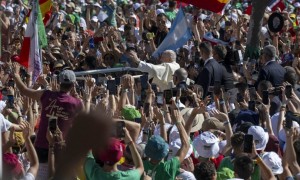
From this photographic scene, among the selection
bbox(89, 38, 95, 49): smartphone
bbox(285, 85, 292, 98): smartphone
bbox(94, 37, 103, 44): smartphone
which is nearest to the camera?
bbox(285, 85, 292, 98): smartphone

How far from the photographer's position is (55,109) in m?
6.57

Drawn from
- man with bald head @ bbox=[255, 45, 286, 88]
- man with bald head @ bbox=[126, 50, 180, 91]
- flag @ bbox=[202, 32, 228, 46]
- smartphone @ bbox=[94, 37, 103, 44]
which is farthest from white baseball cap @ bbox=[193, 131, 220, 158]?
smartphone @ bbox=[94, 37, 103, 44]

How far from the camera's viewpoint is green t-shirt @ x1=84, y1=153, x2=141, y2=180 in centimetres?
500

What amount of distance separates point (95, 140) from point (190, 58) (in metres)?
11.5

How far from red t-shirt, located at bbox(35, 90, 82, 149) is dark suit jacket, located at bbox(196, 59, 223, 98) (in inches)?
146

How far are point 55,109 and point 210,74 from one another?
12.7 feet

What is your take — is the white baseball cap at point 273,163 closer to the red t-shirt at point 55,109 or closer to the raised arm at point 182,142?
the raised arm at point 182,142

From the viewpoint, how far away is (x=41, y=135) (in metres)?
6.48

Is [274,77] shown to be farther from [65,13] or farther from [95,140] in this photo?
[65,13]

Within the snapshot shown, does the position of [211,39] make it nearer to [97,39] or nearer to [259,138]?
[97,39]

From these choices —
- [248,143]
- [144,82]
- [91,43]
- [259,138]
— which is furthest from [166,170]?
[91,43]

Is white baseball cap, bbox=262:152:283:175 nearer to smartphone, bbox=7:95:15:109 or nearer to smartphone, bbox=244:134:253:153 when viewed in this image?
smartphone, bbox=244:134:253:153

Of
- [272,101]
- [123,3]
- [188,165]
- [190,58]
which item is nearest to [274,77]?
[272,101]

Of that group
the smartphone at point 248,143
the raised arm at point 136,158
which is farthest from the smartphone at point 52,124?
the smartphone at point 248,143
